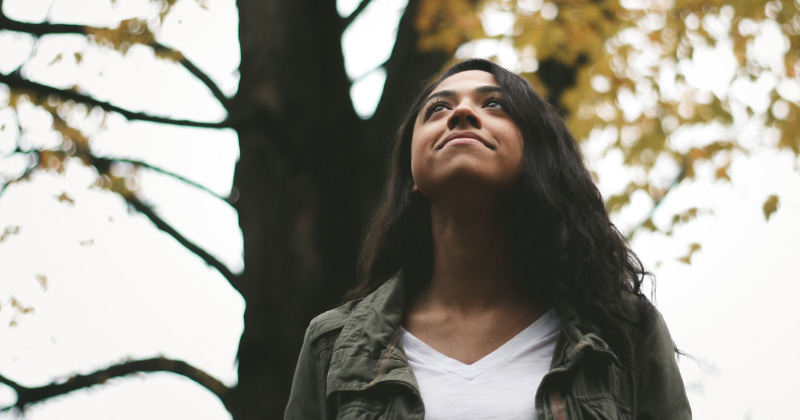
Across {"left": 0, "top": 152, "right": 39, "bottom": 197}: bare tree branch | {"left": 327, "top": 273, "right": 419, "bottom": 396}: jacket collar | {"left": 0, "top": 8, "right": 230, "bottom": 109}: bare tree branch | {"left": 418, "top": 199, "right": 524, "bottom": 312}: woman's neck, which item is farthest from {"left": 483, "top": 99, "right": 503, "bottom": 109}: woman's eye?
{"left": 0, "top": 152, "right": 39, "bottom": 197}: bare tree branch

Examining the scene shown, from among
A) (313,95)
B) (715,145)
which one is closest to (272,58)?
(313,95)

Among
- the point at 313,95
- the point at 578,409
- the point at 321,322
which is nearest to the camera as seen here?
the point at 578,409

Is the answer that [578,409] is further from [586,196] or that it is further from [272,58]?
[272,58]

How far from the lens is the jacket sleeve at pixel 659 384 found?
88.8 inches

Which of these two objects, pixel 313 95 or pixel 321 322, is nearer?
pixel 321 322

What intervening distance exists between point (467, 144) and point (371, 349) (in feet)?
1.99

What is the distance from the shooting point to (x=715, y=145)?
6.64 metres

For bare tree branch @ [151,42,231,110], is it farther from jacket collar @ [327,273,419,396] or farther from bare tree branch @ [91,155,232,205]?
jacket collar @ [327,273,419,396]

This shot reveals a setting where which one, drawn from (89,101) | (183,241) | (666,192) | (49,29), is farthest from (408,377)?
(666,192)

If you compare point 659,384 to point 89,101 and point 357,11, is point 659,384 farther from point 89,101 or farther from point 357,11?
point 357,11

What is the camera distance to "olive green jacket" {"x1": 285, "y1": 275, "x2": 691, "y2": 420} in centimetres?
215

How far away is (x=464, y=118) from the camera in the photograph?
2.46 meters

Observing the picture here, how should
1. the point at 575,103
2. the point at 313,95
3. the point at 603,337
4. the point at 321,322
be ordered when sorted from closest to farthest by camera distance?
1. the point at 603,337
2. the point at 321,322
3. the point at 313,95
4. the point at 575,103

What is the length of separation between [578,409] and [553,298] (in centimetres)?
38
